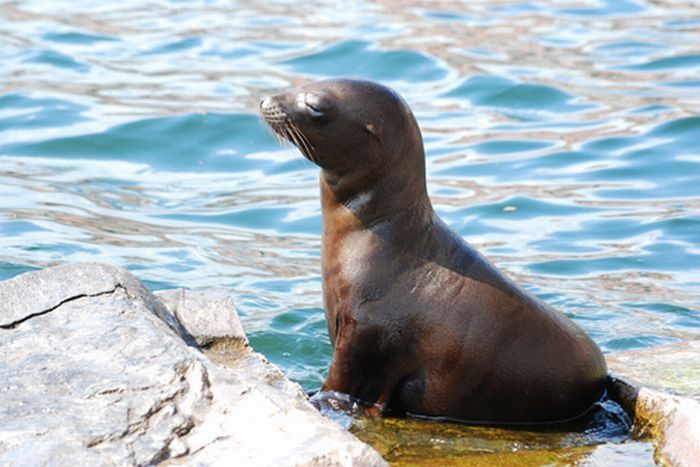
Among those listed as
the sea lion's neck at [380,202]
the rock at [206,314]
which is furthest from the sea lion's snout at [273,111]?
the rock at [206,314]

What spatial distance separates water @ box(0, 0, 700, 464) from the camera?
918cm

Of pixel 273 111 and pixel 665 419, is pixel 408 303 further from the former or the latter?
pixel 665 419

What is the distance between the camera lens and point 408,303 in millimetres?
5930

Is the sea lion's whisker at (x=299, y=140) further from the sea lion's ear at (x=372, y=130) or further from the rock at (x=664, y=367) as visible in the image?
the rock at (x=664, y=367)

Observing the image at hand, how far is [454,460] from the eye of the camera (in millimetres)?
5246

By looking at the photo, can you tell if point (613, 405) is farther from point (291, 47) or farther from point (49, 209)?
point (291, 47)

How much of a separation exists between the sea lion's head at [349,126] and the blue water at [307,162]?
51.4 inches

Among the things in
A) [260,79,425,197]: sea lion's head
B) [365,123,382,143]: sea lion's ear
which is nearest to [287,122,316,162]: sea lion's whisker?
[260,79,425,197]: sea lion's head

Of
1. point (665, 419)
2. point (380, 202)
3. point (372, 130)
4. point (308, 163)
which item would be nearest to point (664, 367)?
point (665, 419)

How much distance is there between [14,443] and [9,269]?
4.62 metres

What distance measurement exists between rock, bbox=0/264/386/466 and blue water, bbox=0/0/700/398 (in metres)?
1.96

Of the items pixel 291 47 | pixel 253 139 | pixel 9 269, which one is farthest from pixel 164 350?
pixel 291 47

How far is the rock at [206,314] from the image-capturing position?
591cm

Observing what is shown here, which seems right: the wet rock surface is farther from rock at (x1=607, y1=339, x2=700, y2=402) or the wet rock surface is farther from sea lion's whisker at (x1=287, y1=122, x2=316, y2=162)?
sea lion's whisker at (x1=287, y1=122, x2=316, y2=162)
